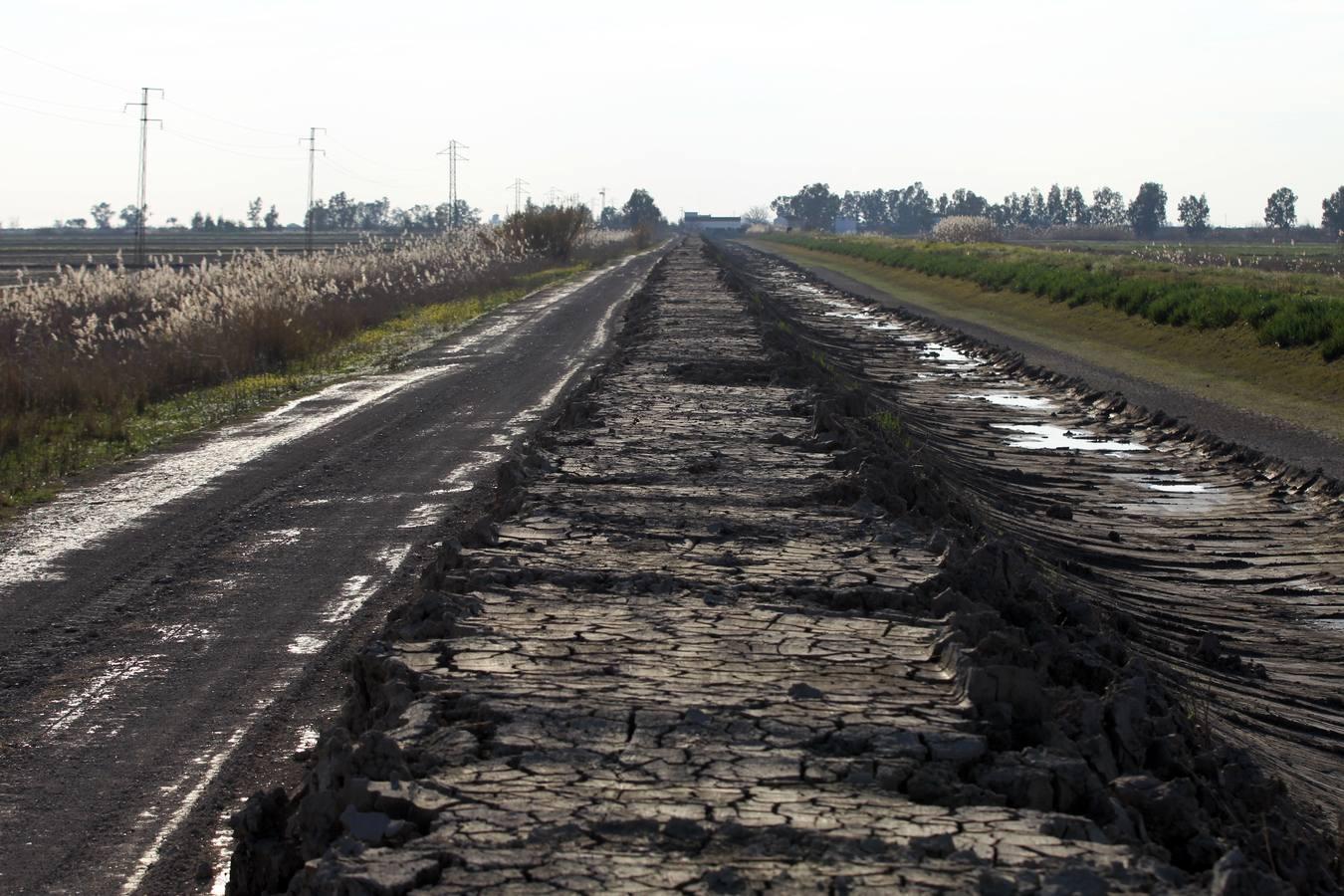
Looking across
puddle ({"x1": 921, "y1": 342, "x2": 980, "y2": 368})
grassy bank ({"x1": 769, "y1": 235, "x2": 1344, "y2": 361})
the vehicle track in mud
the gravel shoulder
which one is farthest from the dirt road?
grassy bank ({"x1": 769, "y1": 235, "x2": 1344, "y2": 361})

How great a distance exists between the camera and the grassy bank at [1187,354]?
Answer: 21281 millimetres

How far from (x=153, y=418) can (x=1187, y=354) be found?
1791 cm

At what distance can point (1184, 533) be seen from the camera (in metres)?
13.0

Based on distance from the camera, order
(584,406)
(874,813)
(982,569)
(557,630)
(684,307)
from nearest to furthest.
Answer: (874,813)
(557,630)
(982,569)
(584,406)
(684,307)

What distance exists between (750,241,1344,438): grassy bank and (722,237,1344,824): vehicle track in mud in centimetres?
205

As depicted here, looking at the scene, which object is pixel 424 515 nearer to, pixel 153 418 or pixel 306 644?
pixel 306 644

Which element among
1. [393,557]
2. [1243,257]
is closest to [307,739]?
[393,557]

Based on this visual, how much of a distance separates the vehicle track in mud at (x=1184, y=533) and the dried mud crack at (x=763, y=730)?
0.28 metres

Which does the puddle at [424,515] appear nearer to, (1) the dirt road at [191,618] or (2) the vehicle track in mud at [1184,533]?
(1) the dirt road at [191,618]

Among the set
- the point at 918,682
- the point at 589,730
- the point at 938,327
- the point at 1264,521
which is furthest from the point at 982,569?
the point at 938,327

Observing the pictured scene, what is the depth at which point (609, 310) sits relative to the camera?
36625 mm

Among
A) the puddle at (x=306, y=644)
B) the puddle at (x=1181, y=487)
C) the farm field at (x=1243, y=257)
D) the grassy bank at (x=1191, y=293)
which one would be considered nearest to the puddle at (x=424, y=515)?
the puddle at (x=306, y=644)

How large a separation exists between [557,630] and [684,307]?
25370 millimetres

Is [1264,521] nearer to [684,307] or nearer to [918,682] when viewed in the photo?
[918,682]
